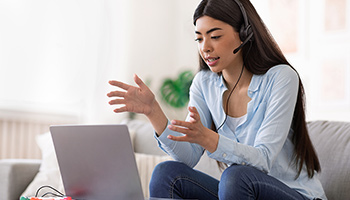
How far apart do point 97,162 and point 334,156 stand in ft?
2.90

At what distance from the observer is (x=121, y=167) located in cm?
112

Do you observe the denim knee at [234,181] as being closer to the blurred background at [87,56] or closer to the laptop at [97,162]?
the laptop at [97,162]

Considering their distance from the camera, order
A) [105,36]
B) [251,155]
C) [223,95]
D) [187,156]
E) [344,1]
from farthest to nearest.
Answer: [105,36]
[344,1]
[223,95]
[187,156]
[251,155]

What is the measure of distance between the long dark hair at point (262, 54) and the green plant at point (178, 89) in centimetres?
241

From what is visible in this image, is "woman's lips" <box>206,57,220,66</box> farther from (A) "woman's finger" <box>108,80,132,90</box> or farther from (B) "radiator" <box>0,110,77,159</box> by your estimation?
(B) "radiator" <box>0,110,77,159</box>

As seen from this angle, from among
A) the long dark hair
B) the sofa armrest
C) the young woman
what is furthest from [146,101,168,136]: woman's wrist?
the sofa armrest

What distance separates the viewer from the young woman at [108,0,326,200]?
4.06ft

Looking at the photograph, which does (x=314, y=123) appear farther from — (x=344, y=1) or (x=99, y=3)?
(x=99, y=3)

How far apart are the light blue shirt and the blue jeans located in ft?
0.14

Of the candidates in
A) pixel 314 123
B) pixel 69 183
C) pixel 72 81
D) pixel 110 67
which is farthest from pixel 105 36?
pixel 69 183

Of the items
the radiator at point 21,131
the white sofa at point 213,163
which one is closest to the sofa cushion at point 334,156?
the white sofa at point 213,163

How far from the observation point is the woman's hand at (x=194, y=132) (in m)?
1.07

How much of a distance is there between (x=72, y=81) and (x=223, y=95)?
204cm

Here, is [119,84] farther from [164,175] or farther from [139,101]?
[164,175]
